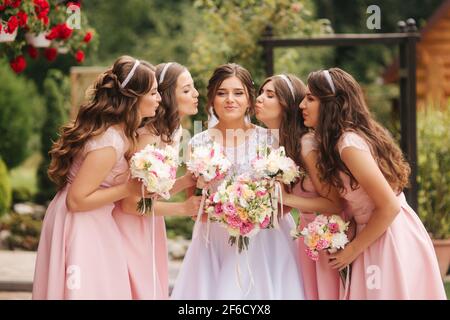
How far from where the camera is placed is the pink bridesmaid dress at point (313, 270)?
544cm

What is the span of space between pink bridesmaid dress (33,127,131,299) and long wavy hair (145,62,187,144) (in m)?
0.58

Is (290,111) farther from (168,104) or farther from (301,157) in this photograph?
(168,104)

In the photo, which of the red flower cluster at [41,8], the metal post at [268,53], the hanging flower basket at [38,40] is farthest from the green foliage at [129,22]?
the red flower cluster at [41,8]

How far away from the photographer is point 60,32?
8062 millimetres

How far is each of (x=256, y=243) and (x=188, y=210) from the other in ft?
1.60

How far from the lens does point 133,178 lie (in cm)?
522

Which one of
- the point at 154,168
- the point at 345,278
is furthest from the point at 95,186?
the point at 345,278

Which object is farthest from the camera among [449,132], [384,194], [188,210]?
[449,132]

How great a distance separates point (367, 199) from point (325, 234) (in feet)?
1.11

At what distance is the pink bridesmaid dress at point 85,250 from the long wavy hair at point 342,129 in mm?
1204

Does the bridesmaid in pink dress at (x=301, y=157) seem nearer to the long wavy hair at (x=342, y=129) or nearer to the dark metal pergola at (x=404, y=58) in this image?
the long wavy hair at (x=342, y=129)
